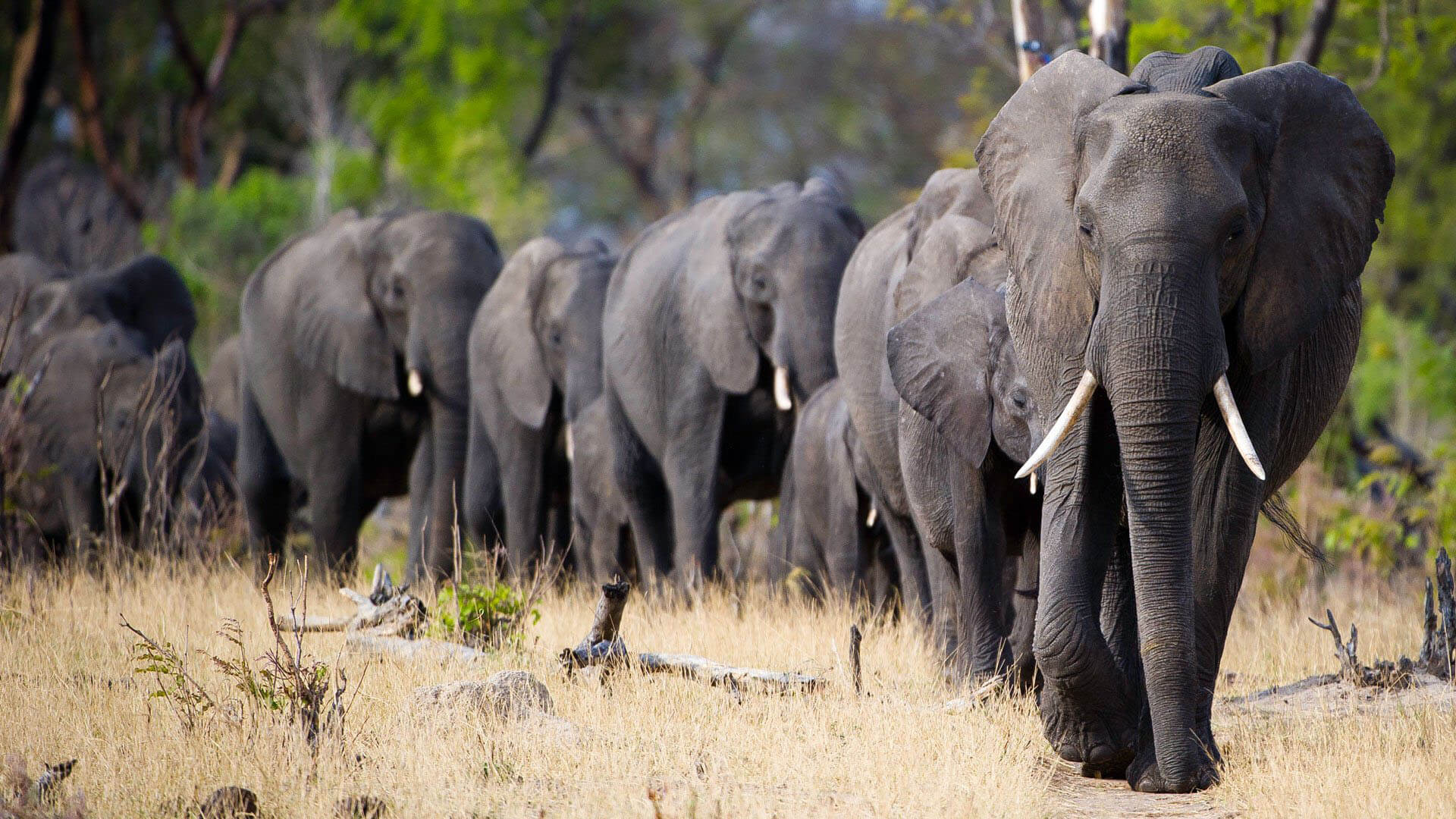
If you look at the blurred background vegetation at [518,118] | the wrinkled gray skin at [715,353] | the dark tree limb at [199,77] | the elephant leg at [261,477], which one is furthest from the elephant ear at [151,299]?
the dark tree limb at [199,77]

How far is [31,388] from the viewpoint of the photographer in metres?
9.59

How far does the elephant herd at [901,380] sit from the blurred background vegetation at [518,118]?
6839mm

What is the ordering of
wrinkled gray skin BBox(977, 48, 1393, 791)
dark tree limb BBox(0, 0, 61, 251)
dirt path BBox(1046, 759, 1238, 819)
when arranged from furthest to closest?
dark tree limb BBox(0, 0, 61, 251), dirt path BBox(1046, 759, 1238, 819), wrinkled gray skin BBox(977, 48, 1393, 791)

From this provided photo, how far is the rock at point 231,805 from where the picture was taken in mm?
4586

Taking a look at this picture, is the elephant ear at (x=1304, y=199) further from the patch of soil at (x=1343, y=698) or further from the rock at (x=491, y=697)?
the rock at (x=491, y=697)

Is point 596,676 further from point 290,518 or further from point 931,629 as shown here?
point 290,518

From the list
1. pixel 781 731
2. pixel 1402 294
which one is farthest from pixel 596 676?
pixel 1402 294

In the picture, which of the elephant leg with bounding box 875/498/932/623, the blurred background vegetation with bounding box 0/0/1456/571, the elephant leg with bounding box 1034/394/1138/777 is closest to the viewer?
the elephant leg with bounding box 1034/394/1138/777

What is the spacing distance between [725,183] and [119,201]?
14790 millimetres

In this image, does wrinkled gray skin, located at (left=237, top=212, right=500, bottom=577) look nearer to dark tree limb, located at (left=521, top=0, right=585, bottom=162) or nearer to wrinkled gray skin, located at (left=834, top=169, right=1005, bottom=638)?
wrinkled gray skin, located at (left=834, top=169, right=1005, bottom=638)

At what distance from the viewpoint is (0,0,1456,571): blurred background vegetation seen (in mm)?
23281

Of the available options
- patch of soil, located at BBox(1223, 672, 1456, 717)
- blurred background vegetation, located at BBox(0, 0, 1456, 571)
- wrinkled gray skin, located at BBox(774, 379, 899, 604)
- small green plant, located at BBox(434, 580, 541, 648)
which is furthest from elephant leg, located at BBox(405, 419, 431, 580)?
blurred background vegetation, located at BBox(0, 0, 1456, 571)

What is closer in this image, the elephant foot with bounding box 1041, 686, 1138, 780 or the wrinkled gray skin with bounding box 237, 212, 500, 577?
the elephant foot with bounding box 1041, 686, 1138, 780

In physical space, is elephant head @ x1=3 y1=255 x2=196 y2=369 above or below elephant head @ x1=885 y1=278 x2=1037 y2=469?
below
